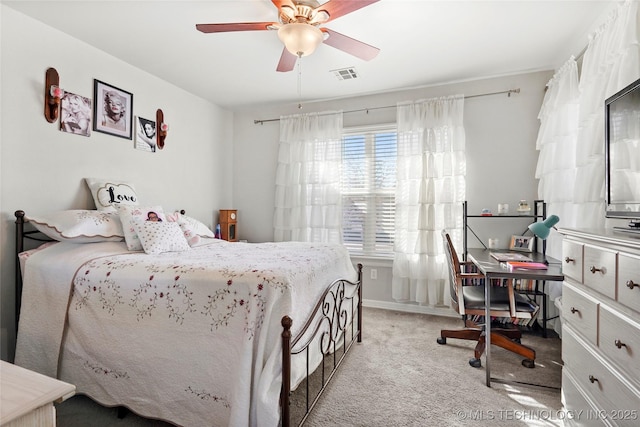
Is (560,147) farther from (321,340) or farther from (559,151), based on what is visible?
(321,340)

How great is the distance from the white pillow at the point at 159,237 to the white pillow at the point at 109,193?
0.55 m

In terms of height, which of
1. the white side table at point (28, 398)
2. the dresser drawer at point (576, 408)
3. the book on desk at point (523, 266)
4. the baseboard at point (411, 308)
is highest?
the book on desk at point (523, 266)

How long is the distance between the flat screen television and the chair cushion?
0.88 metres

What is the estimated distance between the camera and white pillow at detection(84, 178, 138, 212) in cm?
267

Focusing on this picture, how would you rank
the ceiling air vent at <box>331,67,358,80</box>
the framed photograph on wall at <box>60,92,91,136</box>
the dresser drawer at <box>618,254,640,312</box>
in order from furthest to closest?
the ceiling air vent at <box>331,67,358,80</box> → the framed photograph on wall at <box>60,92,91,136</box> → the dresser drawer at <box>618,254,640,312</box>

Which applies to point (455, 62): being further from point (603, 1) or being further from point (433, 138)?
point (603, 1)

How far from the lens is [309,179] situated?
4.08 m

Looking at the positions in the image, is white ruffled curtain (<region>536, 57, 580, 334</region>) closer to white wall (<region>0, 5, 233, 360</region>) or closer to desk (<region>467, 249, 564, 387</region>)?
desk (<region>467, 249, 564, 387</region>)

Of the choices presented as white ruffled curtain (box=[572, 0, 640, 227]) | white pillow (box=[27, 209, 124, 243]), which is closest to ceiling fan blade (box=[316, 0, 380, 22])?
white ruffled curtain (box=[572, 0, 640, 227])

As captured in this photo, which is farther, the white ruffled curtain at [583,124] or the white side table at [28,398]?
the white ruffled curtain at [583,124]

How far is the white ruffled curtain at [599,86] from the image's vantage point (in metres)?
1.79

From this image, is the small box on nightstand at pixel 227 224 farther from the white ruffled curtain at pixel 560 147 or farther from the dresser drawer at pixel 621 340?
the dresser drawer at pixel 621 340

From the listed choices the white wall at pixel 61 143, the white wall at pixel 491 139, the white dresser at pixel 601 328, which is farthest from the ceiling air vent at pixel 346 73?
the white dresser at pixel 601 328

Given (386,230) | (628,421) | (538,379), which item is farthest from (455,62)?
(628,421)
